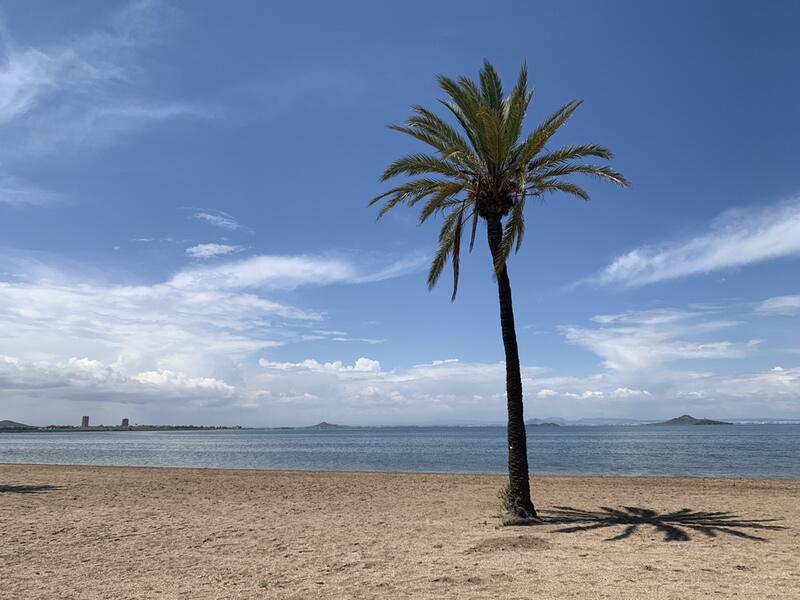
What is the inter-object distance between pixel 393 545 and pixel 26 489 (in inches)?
625

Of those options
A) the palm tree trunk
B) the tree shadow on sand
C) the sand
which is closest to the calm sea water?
the sand

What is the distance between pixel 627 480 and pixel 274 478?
1506 cm

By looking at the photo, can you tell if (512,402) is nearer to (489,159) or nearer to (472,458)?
(489,159)

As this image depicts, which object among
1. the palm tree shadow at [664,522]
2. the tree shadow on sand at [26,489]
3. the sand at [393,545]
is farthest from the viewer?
the tree shadow on sand at [26,489]

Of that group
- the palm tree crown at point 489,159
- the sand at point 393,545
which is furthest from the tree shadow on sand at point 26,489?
the palm tree crown at point 489,159

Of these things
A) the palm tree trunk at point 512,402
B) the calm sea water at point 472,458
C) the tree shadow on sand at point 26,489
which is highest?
the palm tree trunk at point 512,402

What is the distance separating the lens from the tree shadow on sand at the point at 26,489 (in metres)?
19.1

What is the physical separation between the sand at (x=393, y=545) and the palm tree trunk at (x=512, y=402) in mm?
756

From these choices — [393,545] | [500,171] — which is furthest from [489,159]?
[393,545]

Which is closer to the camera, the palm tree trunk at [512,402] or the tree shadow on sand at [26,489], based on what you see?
the palm tree trunk at [512,402]

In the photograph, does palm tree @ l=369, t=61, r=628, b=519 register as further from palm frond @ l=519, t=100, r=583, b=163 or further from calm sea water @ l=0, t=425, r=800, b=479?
calm sea water @ l=0, t=425, r=800, b=479

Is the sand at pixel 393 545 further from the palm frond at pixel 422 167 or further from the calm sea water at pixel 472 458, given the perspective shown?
the calm sea water at pixel 472 458

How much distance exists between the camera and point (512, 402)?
13.4 m

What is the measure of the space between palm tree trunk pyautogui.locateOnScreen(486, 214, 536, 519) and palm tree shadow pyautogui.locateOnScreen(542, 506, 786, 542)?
0.81 meters
